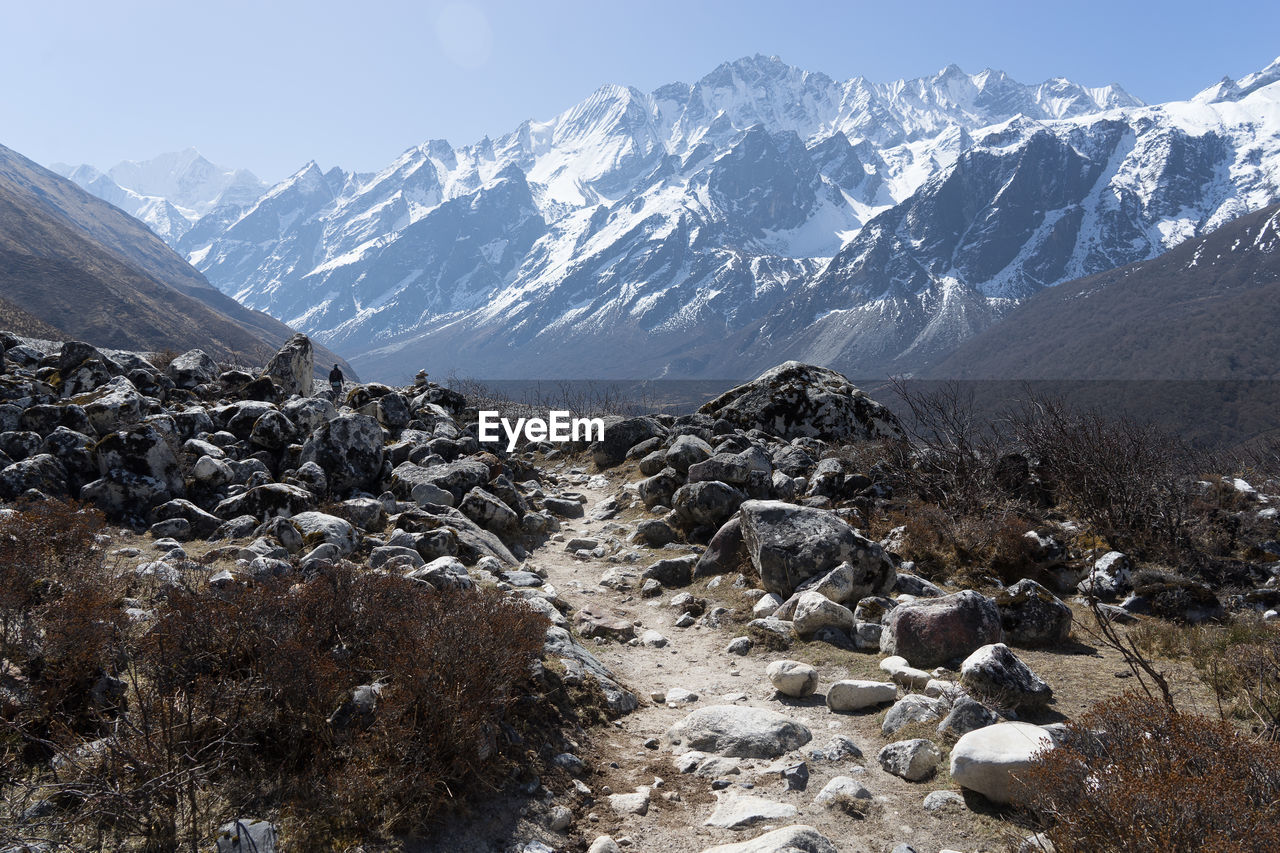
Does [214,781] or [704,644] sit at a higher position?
[214,781]

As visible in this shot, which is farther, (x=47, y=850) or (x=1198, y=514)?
(x=1198, y=514)

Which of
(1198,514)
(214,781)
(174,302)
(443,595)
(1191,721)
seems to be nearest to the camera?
(1191,721)

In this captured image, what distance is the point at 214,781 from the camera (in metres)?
4.87

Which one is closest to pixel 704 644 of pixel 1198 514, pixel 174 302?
pixel 1198 514

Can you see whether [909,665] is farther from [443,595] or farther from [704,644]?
[443,595]

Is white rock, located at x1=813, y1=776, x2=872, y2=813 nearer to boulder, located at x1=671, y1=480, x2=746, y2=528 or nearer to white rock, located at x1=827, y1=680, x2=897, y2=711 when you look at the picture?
white rock, located at x1=827, y1=680, x2=897, y2=711

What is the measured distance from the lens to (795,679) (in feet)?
25.5

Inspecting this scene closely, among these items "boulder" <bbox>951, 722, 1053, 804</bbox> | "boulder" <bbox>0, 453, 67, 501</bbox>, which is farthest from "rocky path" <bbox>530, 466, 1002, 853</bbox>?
"boulder" <bbox>0, 453, 67, 501</bbox>

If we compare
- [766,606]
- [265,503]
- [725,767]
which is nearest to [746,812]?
[725,767]

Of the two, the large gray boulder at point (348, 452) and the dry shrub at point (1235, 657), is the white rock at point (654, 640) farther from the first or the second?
the large gray boulder at point (348, 452)

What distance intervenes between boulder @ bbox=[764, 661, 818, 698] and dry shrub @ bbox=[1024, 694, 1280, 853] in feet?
9.57

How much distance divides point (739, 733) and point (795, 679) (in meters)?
1.20

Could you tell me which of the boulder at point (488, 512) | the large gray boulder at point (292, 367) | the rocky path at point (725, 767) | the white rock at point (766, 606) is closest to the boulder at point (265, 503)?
the boulder at point (488, 512)

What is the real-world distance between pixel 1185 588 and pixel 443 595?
32.6 ft
